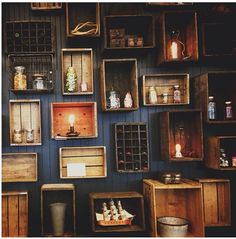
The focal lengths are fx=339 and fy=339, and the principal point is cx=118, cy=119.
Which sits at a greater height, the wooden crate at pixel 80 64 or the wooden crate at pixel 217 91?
the wooden crate at pixel 80 64

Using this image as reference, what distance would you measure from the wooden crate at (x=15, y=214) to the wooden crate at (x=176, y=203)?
129 cm

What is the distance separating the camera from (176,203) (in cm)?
383

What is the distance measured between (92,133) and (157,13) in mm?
1596

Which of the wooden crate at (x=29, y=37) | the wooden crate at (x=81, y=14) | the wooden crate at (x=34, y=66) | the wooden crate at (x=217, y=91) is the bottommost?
the wooden crate at (x=217, y=91)

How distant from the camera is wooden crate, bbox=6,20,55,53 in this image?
3.69 m

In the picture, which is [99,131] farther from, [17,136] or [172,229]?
[172,229]

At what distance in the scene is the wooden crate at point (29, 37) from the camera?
145 inches

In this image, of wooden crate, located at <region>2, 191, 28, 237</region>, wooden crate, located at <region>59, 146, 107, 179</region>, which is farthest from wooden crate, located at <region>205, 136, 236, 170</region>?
wooden crate, located at <region>2, 191, 28, 237</region>

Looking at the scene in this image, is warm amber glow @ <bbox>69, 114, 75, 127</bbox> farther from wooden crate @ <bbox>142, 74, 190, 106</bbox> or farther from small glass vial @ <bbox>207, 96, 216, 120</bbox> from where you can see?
small glass vial @ <bbox>207, 96, 216, 120</bbox>

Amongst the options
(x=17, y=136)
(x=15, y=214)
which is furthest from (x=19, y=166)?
(x=15, y=214)

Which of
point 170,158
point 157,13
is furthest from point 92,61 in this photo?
point 170,158

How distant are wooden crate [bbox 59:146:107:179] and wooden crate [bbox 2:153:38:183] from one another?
33cm

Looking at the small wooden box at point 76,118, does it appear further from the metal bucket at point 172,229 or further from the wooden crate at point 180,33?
the metal bucket at point 172,229

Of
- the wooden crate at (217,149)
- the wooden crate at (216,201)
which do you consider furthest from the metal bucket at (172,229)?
the wooden crate at (217,149)
